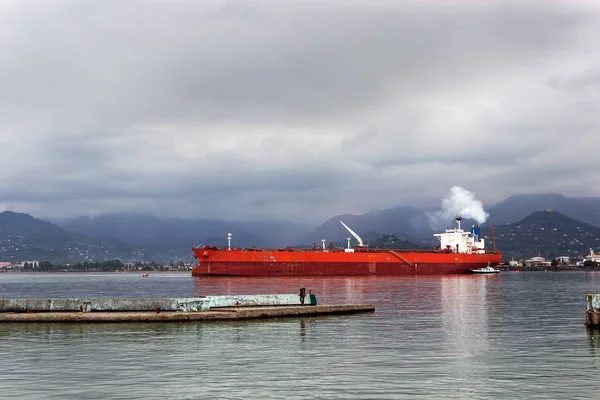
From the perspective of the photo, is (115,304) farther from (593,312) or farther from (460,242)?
(460,242)

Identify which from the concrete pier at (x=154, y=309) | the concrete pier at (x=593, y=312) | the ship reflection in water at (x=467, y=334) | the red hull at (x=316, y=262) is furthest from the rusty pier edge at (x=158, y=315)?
the red hull at (x=316, y=262)

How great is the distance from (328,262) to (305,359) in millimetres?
75046

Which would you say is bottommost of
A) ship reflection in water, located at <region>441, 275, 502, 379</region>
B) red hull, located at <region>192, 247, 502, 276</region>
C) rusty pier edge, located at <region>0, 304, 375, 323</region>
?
ship reflection in water, located at <region>441, 275, 502, 379</region>

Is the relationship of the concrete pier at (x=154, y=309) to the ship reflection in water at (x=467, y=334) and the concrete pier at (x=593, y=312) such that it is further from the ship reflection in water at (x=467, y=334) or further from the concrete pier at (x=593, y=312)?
the concrete pier at (x=593, y=312)

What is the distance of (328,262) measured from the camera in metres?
94.9

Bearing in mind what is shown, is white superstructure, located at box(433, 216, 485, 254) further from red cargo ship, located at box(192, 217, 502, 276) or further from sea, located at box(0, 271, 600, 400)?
sea, located at box(0, 271, 600, 400)

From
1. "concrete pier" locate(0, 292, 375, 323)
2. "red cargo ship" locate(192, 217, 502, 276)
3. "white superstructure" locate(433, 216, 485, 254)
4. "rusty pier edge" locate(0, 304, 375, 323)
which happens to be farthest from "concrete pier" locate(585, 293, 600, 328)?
"white superstructure" locate(433, 216, 485, 254)

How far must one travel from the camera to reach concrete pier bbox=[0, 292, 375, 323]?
3056 cm

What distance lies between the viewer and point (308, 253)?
93.2 metres

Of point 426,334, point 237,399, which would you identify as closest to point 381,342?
point 426,334

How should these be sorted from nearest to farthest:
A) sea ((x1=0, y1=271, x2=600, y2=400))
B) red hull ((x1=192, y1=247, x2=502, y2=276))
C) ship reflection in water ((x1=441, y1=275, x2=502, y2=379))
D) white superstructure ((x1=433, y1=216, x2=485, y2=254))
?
sea ((x1=0, y1=271, x2=600, y2=400)) < ship reflection in water ((x1=441, y1=275, x2=502, y2=379)) < red hull ((x1=192, y1=247, x2=502, y2=276)) < white superstructure ((x1=433, y1=216, x2=485, y2=254))

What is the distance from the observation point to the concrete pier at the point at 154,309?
30.6 meters

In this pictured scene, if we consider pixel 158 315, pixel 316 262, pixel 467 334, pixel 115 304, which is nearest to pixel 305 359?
pixel 467 334

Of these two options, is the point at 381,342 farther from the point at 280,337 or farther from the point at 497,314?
the point at 497,314
